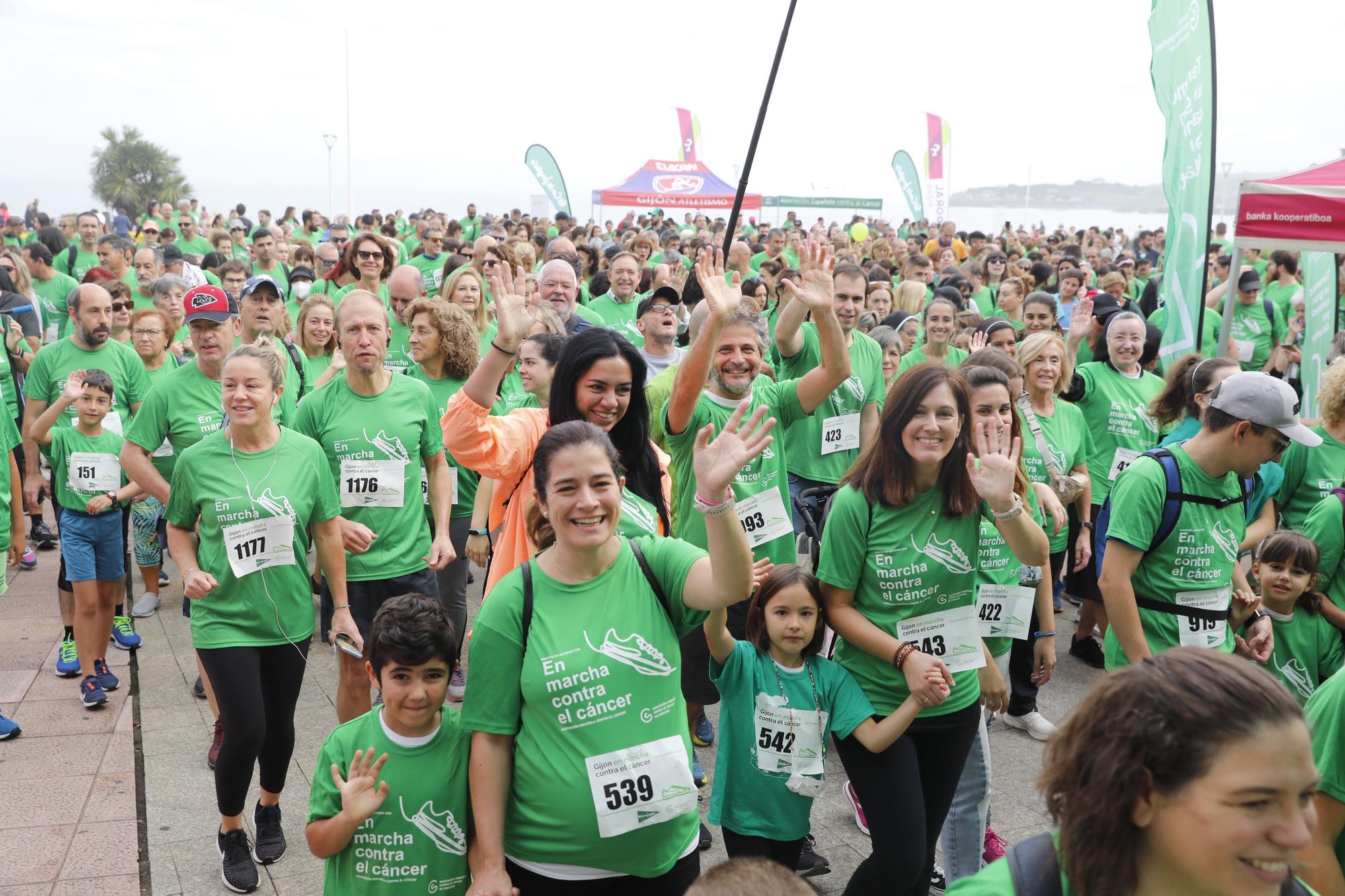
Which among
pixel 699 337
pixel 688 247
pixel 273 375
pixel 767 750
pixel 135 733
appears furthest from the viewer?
pixel 688 247

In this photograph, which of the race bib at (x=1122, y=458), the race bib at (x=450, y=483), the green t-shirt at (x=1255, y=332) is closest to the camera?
the race bib at (x=450, y=483)

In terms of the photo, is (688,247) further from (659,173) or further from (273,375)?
(659,173)

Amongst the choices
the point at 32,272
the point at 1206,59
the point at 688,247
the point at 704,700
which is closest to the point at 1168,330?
the point at 1206,59

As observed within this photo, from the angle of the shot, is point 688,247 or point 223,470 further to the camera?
point 688,247

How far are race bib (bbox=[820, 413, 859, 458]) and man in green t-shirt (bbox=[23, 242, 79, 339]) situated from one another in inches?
297

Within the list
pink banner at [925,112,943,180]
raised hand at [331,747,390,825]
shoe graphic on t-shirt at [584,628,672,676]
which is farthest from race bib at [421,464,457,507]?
pink banner at [925,112,943,180]

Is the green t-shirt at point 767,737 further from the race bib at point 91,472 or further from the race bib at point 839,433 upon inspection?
the race bib at point 91,472

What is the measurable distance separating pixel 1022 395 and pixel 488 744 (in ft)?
12.5

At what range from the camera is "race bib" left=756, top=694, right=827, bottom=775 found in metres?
3.26

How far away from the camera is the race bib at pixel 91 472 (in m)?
5.57

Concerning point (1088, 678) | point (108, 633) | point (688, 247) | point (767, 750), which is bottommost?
point (1088, 678)

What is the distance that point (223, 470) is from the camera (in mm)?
3850

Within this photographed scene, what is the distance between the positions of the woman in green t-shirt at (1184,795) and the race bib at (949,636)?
162cm

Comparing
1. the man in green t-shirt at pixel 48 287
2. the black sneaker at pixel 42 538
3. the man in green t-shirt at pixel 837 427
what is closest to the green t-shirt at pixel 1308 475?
the man in green t-shirt at pixel 837 427
